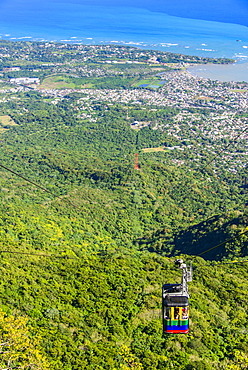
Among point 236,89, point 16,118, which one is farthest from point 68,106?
point 236,89

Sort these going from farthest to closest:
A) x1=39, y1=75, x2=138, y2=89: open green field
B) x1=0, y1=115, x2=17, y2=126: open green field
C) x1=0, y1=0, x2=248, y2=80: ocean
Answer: x1=0, y1=0, x2=248, y2=80: ocean < x1=39, y1=75, x2=138, y2=89: open green field < x1=0, y1=115, x2=17, y2=126: open green field

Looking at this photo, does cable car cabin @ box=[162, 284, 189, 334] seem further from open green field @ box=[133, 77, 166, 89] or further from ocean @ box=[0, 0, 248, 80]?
ocean @ box=[0, 0, 248, 80]

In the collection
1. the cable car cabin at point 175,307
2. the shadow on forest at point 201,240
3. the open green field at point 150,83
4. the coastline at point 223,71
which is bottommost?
the shadow on forest at point 201,240

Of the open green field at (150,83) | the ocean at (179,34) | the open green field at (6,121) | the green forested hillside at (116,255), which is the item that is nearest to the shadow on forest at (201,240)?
the green forested hillside at (116,255)

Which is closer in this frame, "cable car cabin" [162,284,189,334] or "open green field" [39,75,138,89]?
"cable car cabin" [162,284,189,334]

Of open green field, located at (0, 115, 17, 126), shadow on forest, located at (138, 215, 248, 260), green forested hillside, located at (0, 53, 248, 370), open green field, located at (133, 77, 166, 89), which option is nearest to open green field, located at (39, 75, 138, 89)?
open green field, located at (133, 77, 166, 89)

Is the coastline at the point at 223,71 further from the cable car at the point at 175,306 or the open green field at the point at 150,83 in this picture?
the cable car at the point at 175,306

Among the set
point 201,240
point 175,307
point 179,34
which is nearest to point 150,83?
point 179,34
